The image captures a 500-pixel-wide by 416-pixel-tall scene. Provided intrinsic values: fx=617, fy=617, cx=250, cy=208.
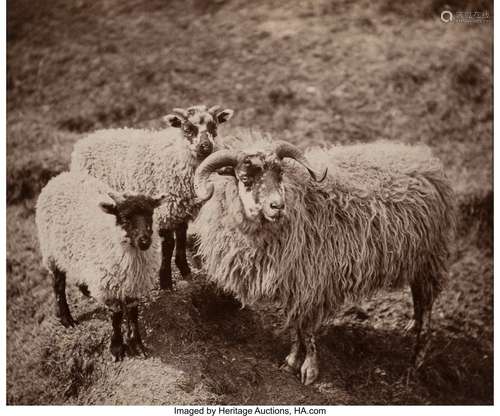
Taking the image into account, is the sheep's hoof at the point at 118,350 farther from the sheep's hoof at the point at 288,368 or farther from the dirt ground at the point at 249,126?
the sheep's hoof at the point at 288,368

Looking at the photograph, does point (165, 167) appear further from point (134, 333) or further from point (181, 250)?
point (134, 333)

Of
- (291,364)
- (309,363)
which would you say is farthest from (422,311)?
(291,364)

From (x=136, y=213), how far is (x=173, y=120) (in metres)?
0.96

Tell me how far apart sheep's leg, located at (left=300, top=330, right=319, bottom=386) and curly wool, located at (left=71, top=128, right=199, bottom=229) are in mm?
1404

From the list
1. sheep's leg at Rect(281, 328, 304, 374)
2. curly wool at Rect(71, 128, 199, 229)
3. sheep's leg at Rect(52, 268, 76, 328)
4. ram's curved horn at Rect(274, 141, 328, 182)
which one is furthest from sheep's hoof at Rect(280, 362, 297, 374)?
sheep's leg at Rect(52, 268, 76, 328)

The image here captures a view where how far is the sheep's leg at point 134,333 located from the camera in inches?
182

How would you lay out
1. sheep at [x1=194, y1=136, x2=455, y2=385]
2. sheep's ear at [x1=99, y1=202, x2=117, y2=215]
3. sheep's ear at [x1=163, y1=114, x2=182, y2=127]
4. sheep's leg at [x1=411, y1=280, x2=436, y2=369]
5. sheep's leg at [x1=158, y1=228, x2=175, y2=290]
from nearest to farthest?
sheep's ear at [x1=99, y1=202, x2=117, y2=215], sheep at [x1=194, y1=136, x2=455, y2=385], sheep's ear at [x1=163, y1=114, x2=182, y2=127], sheep's leg at [x1=158, y1=228, x2=175, y2=290], sheep's leg at [x1=411, y1=280, x2=436, y2=369]

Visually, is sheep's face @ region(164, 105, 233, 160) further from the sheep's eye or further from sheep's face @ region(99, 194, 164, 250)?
sheep's face @ region(99, 194, 164, 250)

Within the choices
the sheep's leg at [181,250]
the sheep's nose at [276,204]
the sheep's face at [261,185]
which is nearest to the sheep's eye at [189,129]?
the sheep's face at [261,185]

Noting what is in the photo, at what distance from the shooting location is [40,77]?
6.36 metres

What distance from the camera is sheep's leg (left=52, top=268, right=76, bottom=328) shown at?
4922 mm
